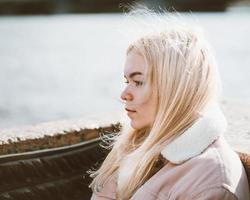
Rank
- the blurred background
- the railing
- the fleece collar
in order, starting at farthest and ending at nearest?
the blurred background < the railing < the fleece collar

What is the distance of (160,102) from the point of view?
2.18m

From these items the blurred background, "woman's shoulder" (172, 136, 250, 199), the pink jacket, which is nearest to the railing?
the blurred background

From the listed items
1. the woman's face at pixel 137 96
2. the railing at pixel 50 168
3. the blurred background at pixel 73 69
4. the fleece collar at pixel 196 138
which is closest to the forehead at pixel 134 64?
the woman's face at pixel 137 96

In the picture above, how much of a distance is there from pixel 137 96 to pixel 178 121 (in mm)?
169

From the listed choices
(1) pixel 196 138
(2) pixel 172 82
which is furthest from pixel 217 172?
(2) pixel 172 82

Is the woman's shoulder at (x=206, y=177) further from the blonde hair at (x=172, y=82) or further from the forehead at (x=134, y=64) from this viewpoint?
the forehead at (x=134, y=64)

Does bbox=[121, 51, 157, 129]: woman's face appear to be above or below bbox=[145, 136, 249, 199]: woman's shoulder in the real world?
above

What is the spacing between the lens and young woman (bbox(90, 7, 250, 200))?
2.03 metres

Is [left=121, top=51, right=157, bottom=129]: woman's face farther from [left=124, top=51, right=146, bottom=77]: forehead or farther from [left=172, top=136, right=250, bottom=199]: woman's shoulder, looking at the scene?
[left=172, top=136, right=250, bottom=199]: woman's shoulder

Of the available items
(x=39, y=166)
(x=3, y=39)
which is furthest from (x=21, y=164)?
(x=3, y=39)

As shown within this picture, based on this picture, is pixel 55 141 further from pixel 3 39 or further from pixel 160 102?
pixel 3 39

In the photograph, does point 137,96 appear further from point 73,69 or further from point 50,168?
point 73,69

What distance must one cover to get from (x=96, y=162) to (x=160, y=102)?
803mm

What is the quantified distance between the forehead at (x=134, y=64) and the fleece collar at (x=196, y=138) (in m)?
0.26
